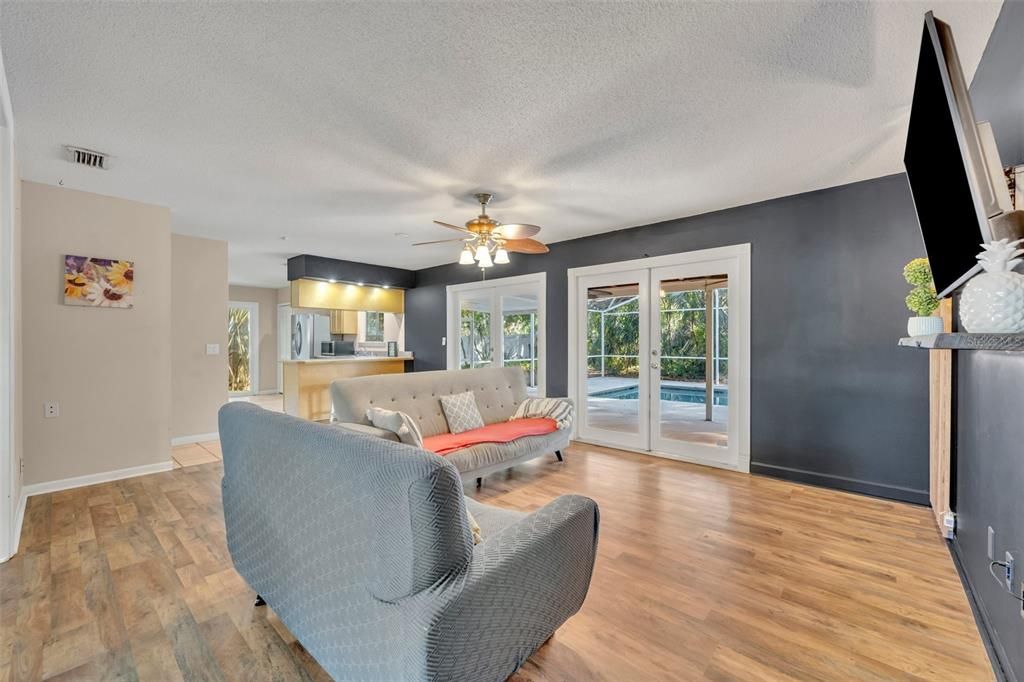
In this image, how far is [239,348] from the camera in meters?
9.15

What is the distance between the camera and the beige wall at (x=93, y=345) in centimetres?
336

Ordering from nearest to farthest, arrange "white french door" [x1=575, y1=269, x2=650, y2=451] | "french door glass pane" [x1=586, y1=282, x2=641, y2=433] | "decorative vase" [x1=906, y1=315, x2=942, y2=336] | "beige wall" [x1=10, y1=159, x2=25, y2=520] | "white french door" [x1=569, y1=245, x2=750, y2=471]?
"decorative vase" [x1=906, y1=315, x2=942, y2=336] < "beige wall" [x1=10, y1=159, x2=25, y2=520] < "white french door" [x1=569, y1=245, x2=750, y2=471] < "white french door" [x1=575, y1=269, x2=650, y2=451] < "french door glass pane" [x1=586, y1=282, x2=641, y2=433]

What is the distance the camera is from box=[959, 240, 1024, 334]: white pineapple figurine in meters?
1.06

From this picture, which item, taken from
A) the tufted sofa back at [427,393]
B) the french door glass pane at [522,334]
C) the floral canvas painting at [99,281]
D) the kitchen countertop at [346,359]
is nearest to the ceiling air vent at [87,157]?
the floral canvas painting at [99,281]

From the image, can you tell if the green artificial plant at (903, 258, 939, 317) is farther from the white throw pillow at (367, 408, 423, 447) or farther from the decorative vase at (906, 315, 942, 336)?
the white throw pillow at (367, 408, 423, 447)

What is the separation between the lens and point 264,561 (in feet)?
5.64

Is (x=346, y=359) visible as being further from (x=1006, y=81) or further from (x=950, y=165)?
(x=1006, y=81)

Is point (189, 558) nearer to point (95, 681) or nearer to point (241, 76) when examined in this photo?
point (95, 681)

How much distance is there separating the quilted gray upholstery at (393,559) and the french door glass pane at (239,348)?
28.1ft

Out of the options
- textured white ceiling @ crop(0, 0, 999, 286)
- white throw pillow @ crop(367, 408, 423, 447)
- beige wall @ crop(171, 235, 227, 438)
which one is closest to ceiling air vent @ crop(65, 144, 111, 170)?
textured white ceiling @ crop(0, 0, 999, 286)

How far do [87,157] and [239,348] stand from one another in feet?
23.0

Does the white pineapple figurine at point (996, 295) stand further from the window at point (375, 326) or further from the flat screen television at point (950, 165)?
the window at point (375, 326)

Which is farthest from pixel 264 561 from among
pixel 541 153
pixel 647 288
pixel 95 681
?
pixel 647 288

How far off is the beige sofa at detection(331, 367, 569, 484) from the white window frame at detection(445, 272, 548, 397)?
1011 mm
